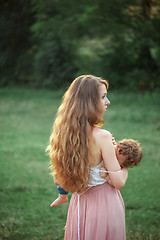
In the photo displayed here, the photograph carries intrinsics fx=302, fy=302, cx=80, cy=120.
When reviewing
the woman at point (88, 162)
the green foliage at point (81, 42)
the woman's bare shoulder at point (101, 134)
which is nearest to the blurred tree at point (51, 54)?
the green foliage at point (81, 42)

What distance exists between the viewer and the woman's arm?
2.00m

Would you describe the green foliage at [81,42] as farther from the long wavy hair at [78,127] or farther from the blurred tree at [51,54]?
the long wavy hair at [78,127]

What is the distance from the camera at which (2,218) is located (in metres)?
3.88

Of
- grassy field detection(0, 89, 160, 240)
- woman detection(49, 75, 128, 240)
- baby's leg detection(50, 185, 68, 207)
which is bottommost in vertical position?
grassy field detection(0, 89, 160, 240)

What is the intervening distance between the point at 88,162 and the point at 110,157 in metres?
0.16

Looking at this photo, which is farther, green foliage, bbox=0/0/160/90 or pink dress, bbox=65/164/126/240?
green foliage, bbox=0/0/160/90

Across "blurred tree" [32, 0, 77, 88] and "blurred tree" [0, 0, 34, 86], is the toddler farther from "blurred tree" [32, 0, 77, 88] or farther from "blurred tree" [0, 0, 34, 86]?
Answer: "blurred tree" [0, 0, 34, 86]

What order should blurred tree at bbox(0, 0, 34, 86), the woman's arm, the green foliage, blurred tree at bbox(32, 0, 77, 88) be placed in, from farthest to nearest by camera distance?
1. blurred tree at bbox(0, 0, 34, 86)
2. blurred tree at bbox(32, 0, 77, 88)
3. the green foliage
4. the woman's arm

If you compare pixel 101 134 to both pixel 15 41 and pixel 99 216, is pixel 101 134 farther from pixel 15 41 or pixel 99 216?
pixel 15 41

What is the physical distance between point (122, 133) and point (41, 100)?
7685 mm

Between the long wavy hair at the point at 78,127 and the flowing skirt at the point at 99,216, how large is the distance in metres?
0.13

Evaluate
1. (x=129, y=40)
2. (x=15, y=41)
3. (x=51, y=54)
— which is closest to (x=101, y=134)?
(x=129, y=40)

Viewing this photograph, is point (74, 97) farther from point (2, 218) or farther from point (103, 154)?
point (2, 218)

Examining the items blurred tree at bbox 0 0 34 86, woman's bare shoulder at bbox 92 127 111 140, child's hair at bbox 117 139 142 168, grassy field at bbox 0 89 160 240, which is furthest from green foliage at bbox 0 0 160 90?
woman's bare shoulder at bbox 92 127 111 140
